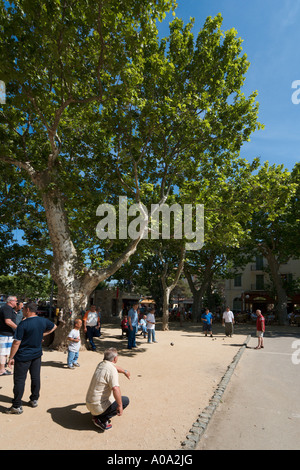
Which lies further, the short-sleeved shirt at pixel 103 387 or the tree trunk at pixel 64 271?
the tree trunk at pixel 64 271

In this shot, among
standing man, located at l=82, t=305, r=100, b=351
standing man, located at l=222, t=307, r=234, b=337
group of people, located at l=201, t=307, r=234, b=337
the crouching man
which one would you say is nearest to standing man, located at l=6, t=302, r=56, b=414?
the crouching man

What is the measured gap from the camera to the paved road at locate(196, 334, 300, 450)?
392 centimetres

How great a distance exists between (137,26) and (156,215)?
729cm

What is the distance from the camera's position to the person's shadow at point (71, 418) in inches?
166

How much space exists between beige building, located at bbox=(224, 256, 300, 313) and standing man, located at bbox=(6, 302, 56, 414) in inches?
1301

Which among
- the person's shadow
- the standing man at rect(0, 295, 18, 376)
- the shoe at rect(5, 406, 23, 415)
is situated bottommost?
the person's shadow

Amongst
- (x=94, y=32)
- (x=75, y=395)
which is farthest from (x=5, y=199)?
(x=75, y=395)

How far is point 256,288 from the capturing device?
133 ft

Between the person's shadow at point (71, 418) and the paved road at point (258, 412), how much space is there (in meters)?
1.68

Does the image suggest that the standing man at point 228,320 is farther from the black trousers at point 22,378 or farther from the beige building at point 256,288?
the beige building at point 256,288

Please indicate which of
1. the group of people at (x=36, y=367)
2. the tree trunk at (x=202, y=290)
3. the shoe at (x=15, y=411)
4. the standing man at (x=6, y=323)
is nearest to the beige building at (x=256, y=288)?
the tree trunk at (x=202, y=290)

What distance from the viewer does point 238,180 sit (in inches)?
560

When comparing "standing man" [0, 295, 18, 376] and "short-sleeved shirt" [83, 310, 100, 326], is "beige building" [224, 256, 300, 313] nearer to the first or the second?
"short-sleeved shirt" [83, 310, 100, 326]

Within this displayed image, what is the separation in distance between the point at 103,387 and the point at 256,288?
130ft
